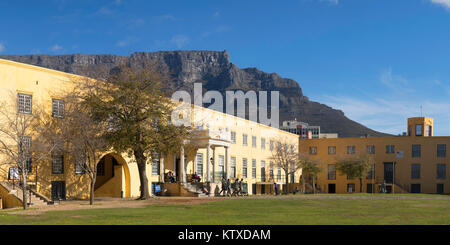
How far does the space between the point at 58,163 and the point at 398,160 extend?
Result: 59538mm

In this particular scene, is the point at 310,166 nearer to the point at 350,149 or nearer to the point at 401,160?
the point at 350,149

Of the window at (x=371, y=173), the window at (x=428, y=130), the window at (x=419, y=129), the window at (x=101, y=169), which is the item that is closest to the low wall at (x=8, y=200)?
the window at (x=101, y=169)

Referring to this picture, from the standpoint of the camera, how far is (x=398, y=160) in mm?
85062

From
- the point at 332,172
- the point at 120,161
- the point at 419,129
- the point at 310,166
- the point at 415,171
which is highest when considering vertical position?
the point at 419,129

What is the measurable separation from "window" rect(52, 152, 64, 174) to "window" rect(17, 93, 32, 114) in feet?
12.7

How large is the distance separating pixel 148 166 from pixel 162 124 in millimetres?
9939

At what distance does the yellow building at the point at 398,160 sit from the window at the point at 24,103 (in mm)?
55073

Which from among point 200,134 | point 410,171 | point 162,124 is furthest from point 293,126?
point 162,124

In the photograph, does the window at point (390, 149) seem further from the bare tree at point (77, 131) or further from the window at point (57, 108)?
the window at point (57, 108)

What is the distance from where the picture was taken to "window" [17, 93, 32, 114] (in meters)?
37.6

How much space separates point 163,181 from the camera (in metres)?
51.1

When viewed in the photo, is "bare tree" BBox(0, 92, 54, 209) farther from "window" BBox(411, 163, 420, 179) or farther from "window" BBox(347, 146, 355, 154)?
"window" BBox(411, 163, 420, 179)

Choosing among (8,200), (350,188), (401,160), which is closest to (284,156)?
(350,188)
